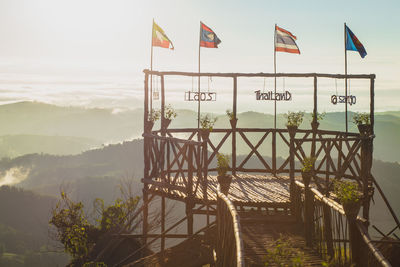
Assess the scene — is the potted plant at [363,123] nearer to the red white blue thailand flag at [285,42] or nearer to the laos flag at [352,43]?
the laos flag at [352,43]

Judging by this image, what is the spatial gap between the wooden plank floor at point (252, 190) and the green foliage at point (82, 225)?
1.20 meters

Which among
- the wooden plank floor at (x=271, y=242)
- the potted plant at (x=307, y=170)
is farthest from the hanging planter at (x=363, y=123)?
the wooden plank floor at (x=271, y=242)

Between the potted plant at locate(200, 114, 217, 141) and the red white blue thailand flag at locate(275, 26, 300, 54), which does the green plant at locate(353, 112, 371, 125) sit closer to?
the red white blue thailand flag at locate(275, 26, 300, 54)

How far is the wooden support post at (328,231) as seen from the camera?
6.69 metres

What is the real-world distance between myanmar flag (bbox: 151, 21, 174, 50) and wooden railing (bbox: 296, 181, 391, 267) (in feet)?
25.1

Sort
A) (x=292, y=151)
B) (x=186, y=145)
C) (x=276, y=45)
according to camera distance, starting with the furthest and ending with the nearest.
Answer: (x=276, y=45) < (x=186, y=145) < (x=292, y=151)

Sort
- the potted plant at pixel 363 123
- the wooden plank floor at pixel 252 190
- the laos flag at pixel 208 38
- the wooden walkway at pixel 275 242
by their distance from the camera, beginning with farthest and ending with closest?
the laos flag at pixel 208 38
the potted plant at pixel 363 123
the wooden plank floor at pixel 252 190
the wooden walkway at pixel 275 242

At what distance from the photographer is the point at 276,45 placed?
51.0 ft

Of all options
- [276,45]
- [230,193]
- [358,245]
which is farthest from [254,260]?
[276,45]

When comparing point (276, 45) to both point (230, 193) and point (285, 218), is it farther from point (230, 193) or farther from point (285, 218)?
point (285, 218)

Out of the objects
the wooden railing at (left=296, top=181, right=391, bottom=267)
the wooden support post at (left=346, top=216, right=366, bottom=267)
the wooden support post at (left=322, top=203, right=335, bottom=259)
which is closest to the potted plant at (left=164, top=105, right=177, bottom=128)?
the wooden railing at (left=296, top=181, right=391, bottom=267)

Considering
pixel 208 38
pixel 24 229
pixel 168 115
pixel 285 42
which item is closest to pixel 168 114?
pixel 168 115

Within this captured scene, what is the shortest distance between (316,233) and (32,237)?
125 m

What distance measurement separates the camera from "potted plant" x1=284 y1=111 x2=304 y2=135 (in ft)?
43.8
